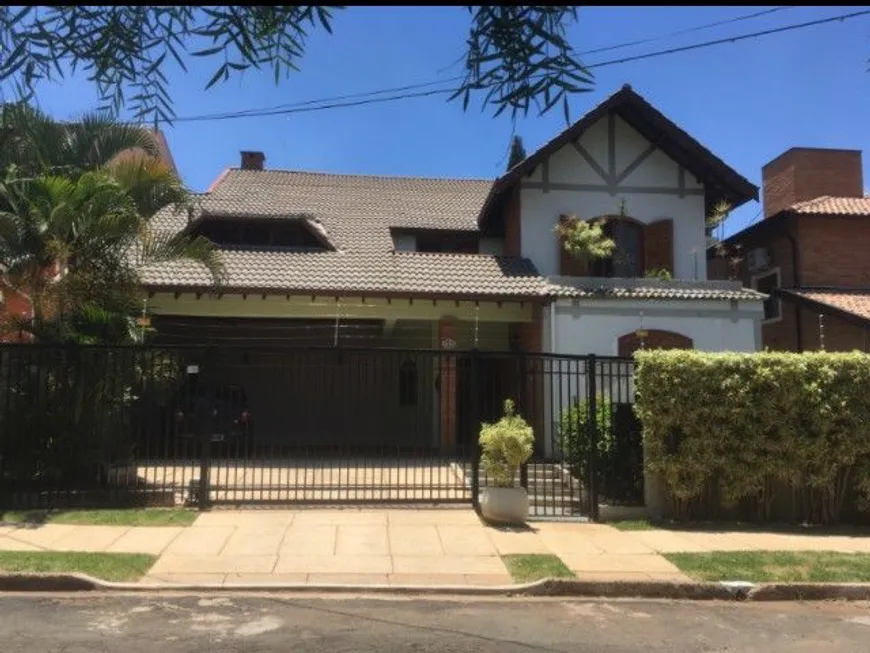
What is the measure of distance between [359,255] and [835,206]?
12.0 m

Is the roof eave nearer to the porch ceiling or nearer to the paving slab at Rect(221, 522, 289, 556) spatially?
the porch ceiling

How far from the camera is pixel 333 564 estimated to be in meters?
8.21

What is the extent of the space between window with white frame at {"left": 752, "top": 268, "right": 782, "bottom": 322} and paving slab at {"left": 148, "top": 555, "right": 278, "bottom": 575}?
49.8 ft

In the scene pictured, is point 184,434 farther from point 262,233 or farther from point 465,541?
point 262,233

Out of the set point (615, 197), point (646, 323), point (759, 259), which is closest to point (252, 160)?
point (615, 197)

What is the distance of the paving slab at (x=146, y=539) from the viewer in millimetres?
8641

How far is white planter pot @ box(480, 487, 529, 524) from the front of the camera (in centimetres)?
1038

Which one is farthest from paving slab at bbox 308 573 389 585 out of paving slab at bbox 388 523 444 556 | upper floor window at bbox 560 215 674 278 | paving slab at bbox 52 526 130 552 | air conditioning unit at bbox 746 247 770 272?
air conditioning unit at bbox 746 247 770 272

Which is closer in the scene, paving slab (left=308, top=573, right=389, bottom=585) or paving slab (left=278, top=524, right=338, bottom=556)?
paving slab (left=308, top=573, right=389, bottom=585)

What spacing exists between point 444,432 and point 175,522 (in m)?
6.93

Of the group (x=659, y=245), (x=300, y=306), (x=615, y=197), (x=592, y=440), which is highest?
(x=615, y=197)

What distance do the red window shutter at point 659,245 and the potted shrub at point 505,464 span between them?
29.0 feet

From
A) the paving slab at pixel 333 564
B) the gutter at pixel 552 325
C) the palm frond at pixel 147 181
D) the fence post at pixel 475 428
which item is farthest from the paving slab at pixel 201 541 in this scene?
the gutter at pixel 552 325

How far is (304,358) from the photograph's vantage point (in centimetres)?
1283
